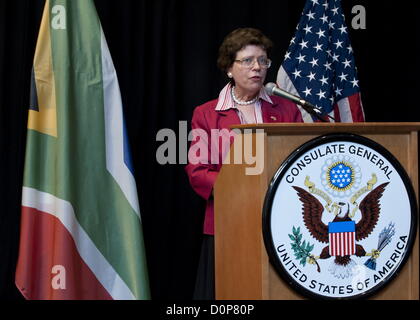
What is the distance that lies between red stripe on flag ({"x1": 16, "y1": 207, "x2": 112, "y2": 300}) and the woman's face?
1.07 metres

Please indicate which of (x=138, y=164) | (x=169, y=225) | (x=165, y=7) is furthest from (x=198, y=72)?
(x=169, y=225)

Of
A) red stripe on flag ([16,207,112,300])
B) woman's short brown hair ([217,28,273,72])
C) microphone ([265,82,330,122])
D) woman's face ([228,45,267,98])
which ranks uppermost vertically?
woman's short brown hair ([217,28,273,72])

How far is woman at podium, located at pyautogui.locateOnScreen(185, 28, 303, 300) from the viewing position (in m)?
2.90

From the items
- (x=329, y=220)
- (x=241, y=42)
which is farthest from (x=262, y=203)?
(x=241, y=42)

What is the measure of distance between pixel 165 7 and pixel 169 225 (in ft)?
4.10

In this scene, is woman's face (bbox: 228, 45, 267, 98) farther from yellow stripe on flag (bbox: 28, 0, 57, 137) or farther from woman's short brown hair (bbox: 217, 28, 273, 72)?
yellow stripe on flag (bbox: 28, 0, 57, 137)

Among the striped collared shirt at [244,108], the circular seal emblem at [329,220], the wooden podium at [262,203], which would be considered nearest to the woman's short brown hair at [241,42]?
the striped collared shirt at [244,108]

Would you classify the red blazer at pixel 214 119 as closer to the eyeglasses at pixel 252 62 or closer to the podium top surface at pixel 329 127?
the eyeglasses at pixel 252 62

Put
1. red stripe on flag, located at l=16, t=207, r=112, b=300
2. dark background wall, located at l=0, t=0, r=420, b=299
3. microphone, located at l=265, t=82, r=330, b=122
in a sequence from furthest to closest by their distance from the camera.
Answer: dark background wall, located at l=0, t=0, r=420, b=299 < red stripe on flag, located at l=16, t=207, r=112, b=300 < microphone, located at l=265, t=82, r=330, b=122

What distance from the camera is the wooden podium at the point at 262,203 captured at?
204cm

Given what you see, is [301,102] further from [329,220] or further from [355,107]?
[355,107]

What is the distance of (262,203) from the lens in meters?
2.04

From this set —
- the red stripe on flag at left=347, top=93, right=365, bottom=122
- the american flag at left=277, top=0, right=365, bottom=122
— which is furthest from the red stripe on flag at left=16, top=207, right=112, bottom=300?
the red stripe on flag at left=347, top=93, right=365, bottom=122

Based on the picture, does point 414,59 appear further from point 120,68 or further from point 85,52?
point 85,52
